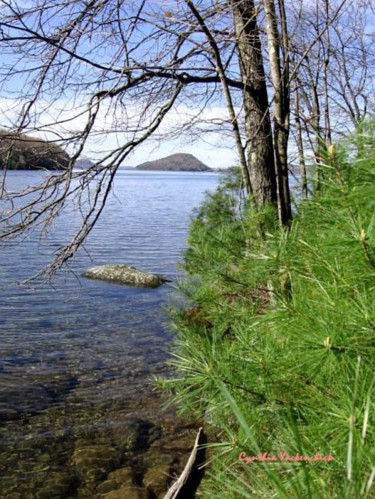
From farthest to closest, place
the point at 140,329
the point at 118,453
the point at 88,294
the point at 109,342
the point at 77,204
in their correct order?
the point at 88,294 → the point at 140,329 → the point at 109,342 → the point at 118,453 → the point at 77,204

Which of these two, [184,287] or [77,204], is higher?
[77,204]

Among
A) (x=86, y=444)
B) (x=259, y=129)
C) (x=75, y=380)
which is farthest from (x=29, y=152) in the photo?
(x=75, y=380)

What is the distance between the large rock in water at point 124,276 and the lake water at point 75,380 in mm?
405

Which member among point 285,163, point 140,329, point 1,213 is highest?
point 285,163

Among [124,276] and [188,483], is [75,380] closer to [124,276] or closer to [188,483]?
[188,483]

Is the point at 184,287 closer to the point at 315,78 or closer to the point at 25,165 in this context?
the point at 25,165

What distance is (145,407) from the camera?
22.1 ft

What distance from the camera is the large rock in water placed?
560 inches

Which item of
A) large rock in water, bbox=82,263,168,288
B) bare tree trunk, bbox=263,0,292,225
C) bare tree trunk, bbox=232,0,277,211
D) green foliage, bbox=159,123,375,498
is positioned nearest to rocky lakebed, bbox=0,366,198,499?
bare tree trunk, bbox=232,0,277,211

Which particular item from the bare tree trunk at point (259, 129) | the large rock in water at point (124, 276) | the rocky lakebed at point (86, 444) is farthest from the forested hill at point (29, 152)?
the large rock in water at point (124, 276)

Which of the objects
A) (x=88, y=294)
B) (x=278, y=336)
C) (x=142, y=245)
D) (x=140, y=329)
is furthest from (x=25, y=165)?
(x=142, y=245)

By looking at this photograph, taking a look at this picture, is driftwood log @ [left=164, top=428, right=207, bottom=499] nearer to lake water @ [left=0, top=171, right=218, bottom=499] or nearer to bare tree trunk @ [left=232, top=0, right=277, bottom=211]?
lake water @ [left=0, top=171, right=218, bottom=499]

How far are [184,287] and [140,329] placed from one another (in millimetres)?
6171

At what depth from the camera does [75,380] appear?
7648 mm
